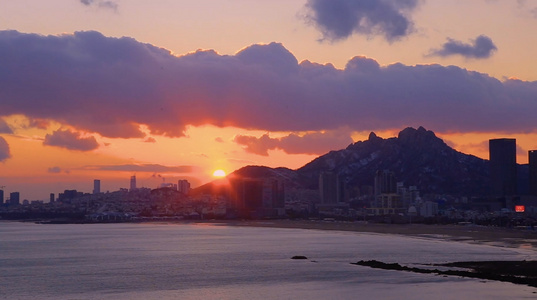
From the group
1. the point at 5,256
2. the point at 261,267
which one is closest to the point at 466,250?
the point at 261,267

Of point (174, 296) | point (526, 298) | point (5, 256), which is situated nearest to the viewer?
point (526, 298)

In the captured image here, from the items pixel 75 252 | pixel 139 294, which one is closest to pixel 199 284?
pixel 139 294

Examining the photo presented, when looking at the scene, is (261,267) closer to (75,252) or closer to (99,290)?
(99,290)

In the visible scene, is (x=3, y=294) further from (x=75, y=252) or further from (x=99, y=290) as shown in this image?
(x=75, y=252)

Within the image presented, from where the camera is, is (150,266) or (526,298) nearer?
(526,298)

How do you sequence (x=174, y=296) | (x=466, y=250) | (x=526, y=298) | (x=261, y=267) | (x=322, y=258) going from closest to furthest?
1. (x=526, y=298)
2. (x=174, y=296)
3. (x=261, y=267)
4. (x=322, y=258)
5. (x=466, y=250)

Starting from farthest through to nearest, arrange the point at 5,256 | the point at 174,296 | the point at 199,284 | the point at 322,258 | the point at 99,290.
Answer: the point at 5,256 → the point at 322,258 → the point at 199,284 → the point at 99,290 → the point at 174,296

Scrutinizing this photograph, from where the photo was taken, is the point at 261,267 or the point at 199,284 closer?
the point at 199,284

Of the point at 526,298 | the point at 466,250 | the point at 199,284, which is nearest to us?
the point at 526,298
